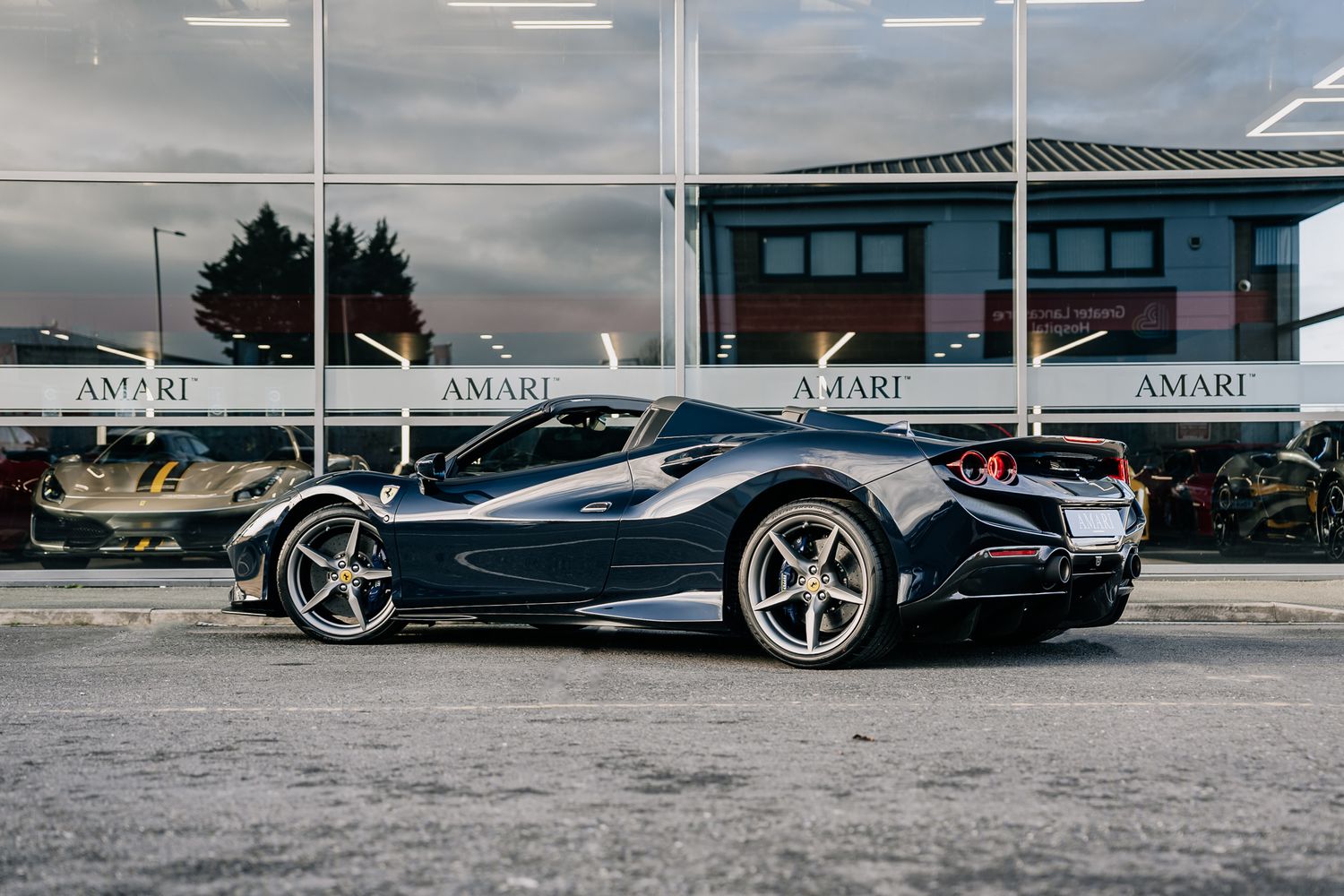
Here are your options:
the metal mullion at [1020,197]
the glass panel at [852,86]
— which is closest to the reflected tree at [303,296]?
the glass panel at [852,86]

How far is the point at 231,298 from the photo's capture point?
11305 millimetres

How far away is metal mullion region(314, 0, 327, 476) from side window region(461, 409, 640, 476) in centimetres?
459

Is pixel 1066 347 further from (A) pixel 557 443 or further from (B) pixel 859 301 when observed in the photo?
(A) pixel 557 443

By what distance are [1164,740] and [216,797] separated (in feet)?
8.91

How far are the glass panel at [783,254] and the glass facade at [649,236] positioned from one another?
0.04m

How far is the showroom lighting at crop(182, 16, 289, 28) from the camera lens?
1155 centimetres

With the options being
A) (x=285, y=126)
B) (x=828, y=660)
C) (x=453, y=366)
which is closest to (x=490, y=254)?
(x=453, y=366)

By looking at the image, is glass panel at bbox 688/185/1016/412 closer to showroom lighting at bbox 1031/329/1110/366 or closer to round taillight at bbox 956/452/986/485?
showroom lighting at bbox 1031/329/1110/366

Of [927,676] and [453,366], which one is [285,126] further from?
[927,676]

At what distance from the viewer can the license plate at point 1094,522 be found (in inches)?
231

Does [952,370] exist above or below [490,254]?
below

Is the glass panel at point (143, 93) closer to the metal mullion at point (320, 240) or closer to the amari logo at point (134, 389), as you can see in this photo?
the metal mullion at point (320, 240)

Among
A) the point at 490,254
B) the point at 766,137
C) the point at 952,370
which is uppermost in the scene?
the point at 766,137

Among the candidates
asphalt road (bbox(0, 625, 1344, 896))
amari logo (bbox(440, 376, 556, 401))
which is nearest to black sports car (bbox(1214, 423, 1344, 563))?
asphalt road (bbox(0, 625, 1344, 896))
